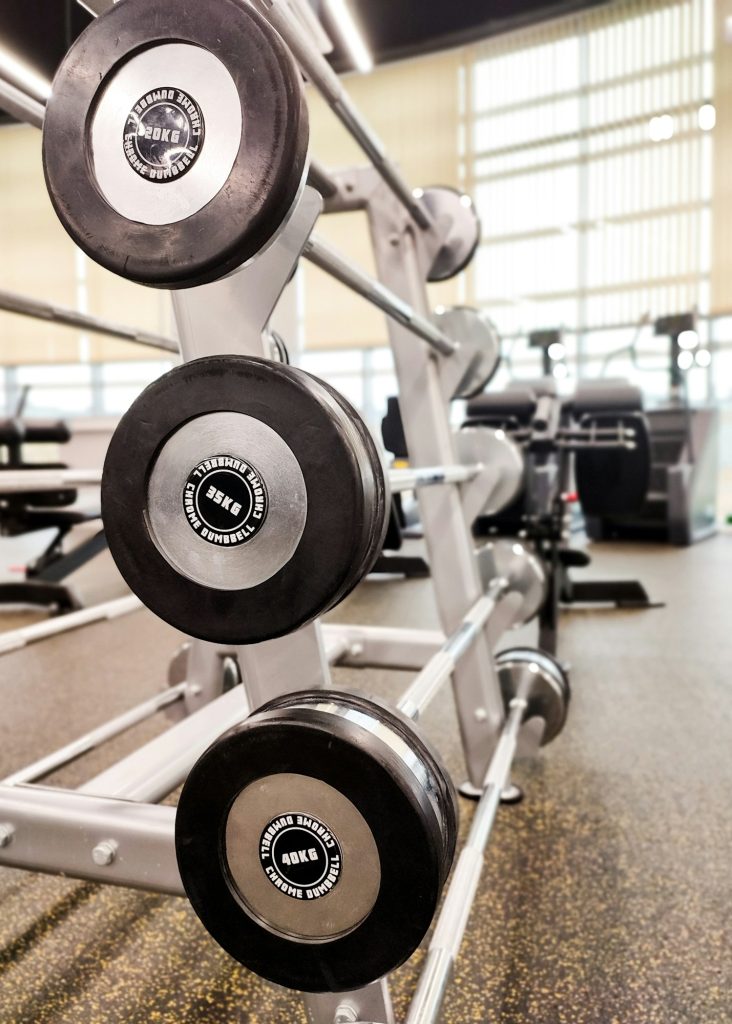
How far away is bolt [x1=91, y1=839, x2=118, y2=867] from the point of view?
75 centimetres

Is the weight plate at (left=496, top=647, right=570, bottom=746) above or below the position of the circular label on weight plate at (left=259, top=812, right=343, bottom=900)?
below

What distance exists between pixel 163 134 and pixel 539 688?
1233 mm

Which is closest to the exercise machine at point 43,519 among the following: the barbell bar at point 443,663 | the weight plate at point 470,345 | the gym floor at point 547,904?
the gym floor at point 547,904

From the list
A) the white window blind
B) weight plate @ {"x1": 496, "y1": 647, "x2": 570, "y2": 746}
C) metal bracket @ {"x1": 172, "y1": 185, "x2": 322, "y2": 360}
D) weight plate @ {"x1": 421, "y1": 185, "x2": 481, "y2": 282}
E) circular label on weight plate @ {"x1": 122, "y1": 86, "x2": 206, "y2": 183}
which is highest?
the white window blind

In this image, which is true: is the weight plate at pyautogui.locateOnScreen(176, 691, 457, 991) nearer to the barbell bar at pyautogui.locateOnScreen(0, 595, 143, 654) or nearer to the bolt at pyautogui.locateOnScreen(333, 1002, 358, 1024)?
the bolt at pyautogui.locateOnScreen(333, 1002, 358, 1024)

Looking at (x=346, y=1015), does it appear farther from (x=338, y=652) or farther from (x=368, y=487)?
(x=338, y=652)

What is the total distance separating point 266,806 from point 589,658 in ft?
6.71

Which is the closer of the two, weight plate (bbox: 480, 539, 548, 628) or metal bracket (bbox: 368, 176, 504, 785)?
metal bracket (bbox: 368, 176, 504, 785)

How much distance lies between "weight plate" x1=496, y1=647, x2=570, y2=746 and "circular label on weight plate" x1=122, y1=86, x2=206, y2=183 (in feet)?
3.88

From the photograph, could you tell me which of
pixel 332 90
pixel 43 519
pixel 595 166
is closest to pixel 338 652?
pixel 332 90

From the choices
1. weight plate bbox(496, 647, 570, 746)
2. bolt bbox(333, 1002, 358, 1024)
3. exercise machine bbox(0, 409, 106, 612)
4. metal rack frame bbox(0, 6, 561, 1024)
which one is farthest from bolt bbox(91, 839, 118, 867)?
exercise machine bbox(0, 409, 106, 612)

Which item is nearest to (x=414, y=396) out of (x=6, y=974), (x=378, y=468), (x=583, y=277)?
(x=378, y=468)

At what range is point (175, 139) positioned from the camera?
566 mm

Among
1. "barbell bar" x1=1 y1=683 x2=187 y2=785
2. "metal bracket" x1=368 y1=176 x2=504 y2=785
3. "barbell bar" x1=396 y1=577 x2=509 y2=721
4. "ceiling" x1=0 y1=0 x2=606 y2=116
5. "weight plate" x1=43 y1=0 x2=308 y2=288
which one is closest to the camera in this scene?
"weight plate" x1=43 y1=0 x2=308 y2=288
